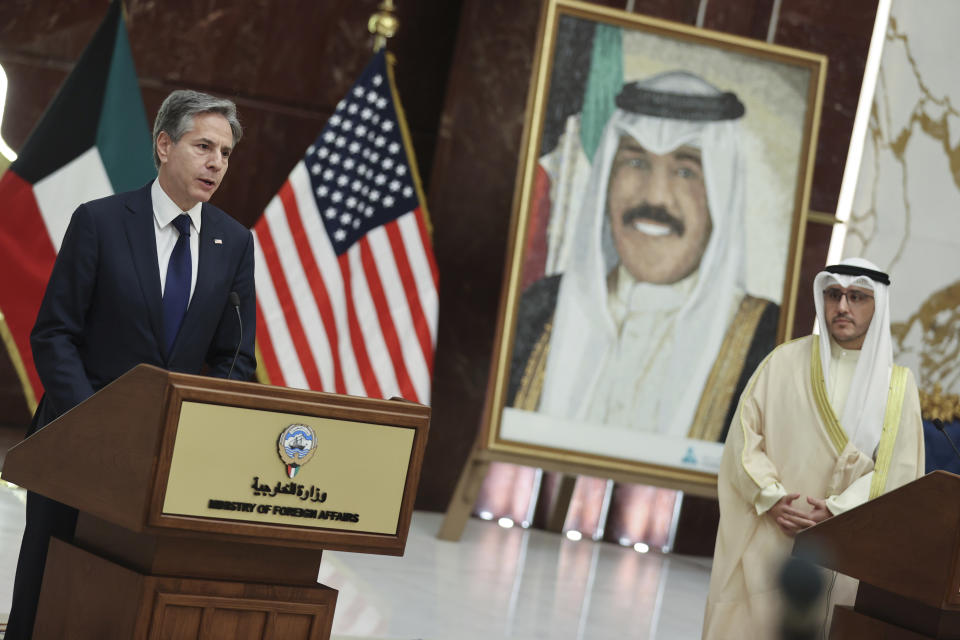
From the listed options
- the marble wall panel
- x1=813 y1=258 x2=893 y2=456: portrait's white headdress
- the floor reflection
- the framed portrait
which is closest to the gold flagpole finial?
the framed portrait

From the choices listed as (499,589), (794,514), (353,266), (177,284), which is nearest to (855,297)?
(794,514)

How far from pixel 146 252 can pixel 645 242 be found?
426 cm

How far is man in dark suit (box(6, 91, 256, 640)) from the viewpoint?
7.90 ft

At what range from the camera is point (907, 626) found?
10.2 ft

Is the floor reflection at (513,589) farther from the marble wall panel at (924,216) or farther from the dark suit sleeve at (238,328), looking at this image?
the marble wall panel at (924,216)

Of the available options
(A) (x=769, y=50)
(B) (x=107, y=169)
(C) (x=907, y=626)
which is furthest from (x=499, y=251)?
(C) (x=907, y=626)

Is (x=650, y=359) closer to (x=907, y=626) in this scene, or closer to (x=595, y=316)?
(x=595, y=316)

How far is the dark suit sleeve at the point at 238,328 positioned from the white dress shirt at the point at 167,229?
0.12 meters

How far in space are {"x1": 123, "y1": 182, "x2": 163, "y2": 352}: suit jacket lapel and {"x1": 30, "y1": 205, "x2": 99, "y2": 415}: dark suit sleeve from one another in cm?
8

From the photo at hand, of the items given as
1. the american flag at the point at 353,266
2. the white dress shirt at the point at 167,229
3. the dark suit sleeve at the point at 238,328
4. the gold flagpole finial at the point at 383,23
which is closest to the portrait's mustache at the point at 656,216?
the american flag at the point at 353,266

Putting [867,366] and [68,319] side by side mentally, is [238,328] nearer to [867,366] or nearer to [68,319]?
[68,319]

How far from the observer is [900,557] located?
298cm

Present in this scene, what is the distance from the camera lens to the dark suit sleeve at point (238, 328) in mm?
2605

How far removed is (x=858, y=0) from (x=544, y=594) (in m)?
4.42
